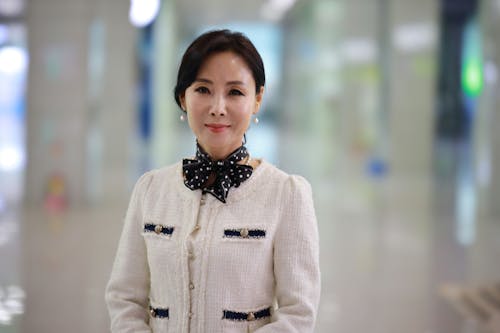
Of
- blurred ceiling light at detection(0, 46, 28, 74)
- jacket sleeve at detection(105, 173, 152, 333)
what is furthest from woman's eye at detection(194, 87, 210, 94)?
blurred ceiling light at detection(0, 46, 28, 74)

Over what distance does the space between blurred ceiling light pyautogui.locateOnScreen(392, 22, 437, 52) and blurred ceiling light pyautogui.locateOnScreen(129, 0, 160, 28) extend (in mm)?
4836

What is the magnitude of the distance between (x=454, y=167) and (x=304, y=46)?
6.55 metres

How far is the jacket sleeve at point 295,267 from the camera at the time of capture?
1.35m

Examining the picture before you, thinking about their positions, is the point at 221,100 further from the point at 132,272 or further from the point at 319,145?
the point at 319,145

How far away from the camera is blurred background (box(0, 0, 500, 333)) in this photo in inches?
175

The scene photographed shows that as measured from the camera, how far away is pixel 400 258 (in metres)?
5.62

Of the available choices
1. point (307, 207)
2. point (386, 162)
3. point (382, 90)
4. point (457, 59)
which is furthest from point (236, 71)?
point (457, 59)

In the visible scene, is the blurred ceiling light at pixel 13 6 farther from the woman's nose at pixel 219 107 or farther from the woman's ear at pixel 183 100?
the woman's nose at pixel 219 107

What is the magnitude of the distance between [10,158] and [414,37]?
901cm

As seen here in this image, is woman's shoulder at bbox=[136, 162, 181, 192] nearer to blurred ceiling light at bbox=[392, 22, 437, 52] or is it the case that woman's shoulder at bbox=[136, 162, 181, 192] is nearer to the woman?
the woman

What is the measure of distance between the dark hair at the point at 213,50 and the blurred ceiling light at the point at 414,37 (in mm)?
11809

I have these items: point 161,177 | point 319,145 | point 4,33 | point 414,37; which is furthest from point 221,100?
point 319,145

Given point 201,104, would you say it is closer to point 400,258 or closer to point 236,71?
point 236,71

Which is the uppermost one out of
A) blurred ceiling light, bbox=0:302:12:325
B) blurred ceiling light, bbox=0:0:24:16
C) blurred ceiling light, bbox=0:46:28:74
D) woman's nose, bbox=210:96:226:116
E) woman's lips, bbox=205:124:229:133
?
blurred ceiling light, bbox=0:0:24:16
